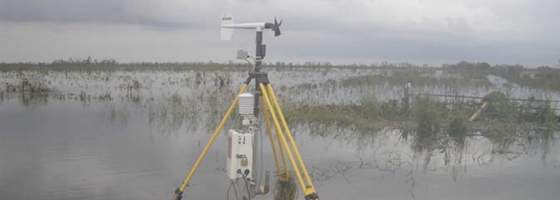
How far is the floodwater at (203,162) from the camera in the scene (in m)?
5.38

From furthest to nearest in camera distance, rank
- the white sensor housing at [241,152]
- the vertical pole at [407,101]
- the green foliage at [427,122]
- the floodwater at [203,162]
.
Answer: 1. the vertical pole at [407,101]
2. the green foliage at [427,122]
3. the floodwater at [203,162]
4. the white sensor housing at [241,152]

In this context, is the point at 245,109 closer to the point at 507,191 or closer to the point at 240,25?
the point at 240,25

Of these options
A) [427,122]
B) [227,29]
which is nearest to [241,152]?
[227,29]

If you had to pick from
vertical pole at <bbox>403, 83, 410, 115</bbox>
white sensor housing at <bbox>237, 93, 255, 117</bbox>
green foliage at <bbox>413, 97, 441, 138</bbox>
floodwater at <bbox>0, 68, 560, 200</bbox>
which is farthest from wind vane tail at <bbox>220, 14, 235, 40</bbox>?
vertical pole at <bbox>403, 83, 410, 115</bbox>

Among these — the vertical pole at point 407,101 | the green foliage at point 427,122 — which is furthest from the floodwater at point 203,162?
the vertical pole at point 407,101

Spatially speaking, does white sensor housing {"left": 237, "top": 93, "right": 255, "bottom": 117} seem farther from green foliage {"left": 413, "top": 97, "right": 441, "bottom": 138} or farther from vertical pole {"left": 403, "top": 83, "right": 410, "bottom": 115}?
vertical pole {"left": 403, "top": 83, "right": 410, "bottom": 115}

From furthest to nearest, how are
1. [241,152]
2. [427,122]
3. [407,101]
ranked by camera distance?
[407,101] → [427,122] → [241,152]

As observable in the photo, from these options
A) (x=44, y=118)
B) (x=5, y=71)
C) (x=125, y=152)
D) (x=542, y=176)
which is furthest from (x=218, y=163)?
(x=5, y=71)

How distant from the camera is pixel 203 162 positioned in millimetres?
6453

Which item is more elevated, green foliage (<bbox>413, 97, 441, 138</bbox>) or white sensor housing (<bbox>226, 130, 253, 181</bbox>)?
white sensor housing (<bbox>226, 130, 253, 181</bbox>)

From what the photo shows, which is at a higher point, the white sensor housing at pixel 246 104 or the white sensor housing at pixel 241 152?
the white sensor housing at pixel 246 104

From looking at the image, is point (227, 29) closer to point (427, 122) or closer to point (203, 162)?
point (203, 162)

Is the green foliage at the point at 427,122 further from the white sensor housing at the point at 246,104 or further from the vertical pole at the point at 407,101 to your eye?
the white sensor housing at the point at 246,104

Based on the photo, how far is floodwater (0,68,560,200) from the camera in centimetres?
538
